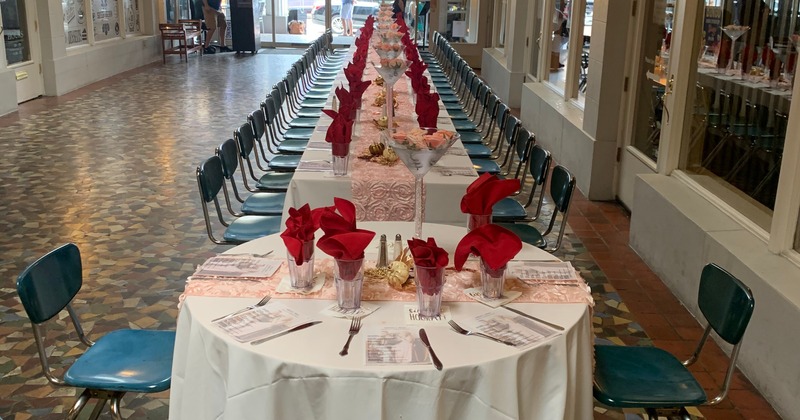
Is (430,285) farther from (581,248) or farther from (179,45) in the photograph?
(179,45)

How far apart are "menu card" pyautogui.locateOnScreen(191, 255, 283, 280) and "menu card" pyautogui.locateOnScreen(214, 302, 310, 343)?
25 centimetres

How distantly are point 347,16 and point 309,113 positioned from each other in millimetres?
10604

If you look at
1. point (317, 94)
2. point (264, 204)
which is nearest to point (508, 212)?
point (264, 204)

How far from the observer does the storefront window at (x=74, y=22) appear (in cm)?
1170

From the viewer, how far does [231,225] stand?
405 centimetres

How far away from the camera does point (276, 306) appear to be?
Result: 7.58 feet

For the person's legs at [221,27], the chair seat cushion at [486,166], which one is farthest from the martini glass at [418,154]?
the person's legs at [221,27]

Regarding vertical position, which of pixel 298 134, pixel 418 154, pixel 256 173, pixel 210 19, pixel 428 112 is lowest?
pixel 256 173

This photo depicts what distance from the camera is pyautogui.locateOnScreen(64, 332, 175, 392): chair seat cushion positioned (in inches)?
95.7

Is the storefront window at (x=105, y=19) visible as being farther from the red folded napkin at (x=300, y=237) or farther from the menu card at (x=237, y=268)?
the red folded napkin at (x=300, y=237)

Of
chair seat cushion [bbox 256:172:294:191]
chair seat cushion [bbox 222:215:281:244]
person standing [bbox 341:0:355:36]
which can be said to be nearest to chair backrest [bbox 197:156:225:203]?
chair seat cushion [bbox 222:215:281:244]

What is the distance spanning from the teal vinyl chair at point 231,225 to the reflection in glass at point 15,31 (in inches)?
274

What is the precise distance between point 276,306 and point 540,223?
3555 mm

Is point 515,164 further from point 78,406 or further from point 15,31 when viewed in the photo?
point 15,31
